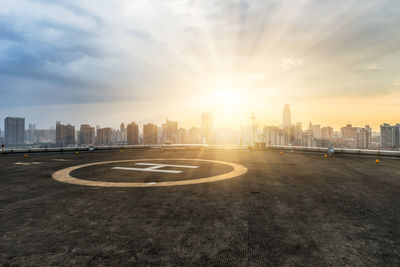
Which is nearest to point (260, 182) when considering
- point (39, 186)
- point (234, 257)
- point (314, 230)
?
point (314, 230)

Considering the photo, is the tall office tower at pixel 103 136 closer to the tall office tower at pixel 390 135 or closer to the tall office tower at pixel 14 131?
the tall office tower at pixel 14 131

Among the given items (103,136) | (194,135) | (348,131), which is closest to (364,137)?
(348,131)

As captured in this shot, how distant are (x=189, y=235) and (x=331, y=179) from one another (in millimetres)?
9311

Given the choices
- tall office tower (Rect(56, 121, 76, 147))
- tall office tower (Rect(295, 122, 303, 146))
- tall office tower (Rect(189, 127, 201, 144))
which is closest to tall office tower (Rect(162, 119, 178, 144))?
tall office tower (Rect(189, 127, 201, 144))

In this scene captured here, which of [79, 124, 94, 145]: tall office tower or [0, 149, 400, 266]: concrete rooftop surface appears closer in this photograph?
[0, 149, 400, 266]: concrete rooftop surface

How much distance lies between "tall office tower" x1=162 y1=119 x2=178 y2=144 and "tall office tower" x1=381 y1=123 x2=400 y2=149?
113 meters

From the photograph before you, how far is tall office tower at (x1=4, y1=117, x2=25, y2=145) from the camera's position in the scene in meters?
159

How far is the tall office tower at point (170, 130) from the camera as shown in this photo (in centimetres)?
12800

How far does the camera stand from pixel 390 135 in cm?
9681

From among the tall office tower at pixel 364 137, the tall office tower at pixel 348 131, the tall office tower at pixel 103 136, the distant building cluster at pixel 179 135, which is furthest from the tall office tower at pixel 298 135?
the tall office tower at pixel 103 136

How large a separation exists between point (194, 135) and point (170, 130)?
1819 cm

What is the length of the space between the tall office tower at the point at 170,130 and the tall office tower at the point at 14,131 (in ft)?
405

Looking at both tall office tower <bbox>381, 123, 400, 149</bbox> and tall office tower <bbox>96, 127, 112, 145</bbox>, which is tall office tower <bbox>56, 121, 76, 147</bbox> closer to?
tall office tower <bbox>96, 127, 112, 145</bbox>

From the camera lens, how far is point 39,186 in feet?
29.2
